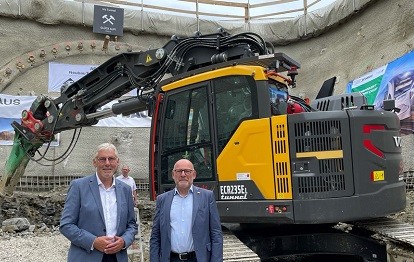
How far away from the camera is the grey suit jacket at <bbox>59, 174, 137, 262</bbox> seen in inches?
118

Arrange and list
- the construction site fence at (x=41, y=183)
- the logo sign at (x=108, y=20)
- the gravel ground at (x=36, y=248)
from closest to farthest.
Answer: the gravel ground at (x=36, y=248), the construction site fence at (x=41, y=183), the logo sign at (x=108, y=20)

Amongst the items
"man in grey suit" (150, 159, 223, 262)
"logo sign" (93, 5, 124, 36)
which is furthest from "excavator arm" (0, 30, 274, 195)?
"logo sign" (93, 5, 124, 36)

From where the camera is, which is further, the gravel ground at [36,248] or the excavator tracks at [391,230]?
the gravel ground at [36,248]

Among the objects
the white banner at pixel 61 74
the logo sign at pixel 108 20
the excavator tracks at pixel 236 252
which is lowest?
the excavator tracks at pixel 236 252

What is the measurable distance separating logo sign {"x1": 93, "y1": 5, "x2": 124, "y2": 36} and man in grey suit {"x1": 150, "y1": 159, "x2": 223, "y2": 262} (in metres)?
13.0

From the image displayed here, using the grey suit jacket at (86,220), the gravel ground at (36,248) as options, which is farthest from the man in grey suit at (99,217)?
the gravel ground at (36,248)

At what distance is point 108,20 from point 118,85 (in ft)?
29.0

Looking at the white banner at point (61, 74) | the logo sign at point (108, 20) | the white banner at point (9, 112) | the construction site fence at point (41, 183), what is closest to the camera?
the white banner at point (9, 112)

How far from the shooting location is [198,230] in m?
3.16

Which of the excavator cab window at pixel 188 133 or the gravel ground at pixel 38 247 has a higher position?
the excavator cab window at pixel 188 133

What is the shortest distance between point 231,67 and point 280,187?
1.44 m

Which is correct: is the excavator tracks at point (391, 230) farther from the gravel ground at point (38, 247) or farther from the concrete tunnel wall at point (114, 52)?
the concrete tunnel wall at point (114, 52)

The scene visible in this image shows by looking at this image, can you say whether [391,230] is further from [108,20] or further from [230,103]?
[108,20]

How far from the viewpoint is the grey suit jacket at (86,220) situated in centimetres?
301
